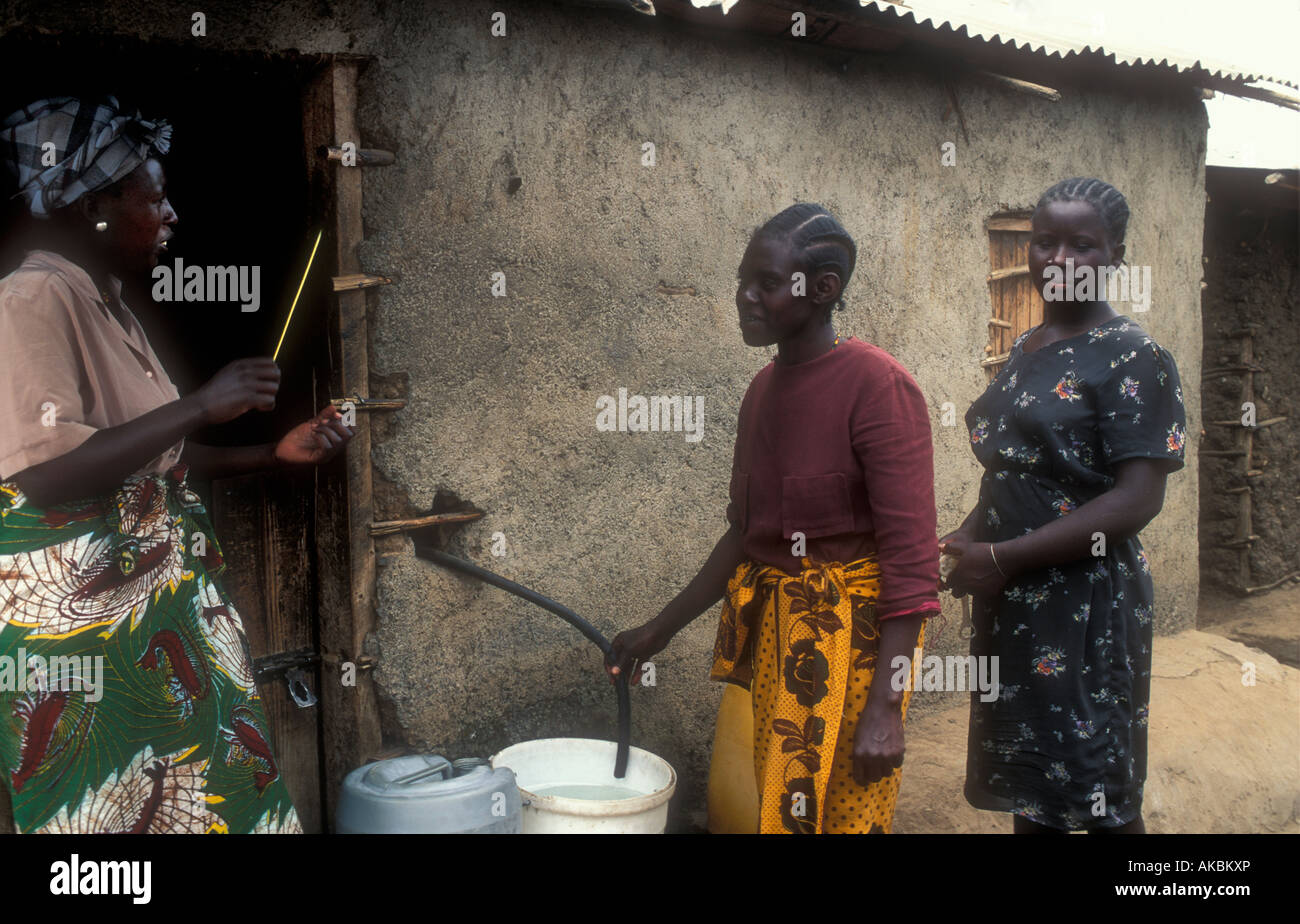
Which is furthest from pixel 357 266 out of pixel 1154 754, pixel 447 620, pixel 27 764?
pixel 1154 754

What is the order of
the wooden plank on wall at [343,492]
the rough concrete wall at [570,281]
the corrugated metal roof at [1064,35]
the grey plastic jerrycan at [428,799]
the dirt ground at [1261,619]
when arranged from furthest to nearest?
the dirt ground at [1261,619]
the corrugated metal roof at [1064,35]
the rough concrete wall at [570,281]
the wooden plank on wall at [343,492]
the grey plastic jerrycan at [428,799]

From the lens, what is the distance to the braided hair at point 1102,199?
2553 millimetres

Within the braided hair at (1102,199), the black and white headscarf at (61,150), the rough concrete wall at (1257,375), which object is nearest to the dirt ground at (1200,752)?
the rough concrete wall at (1257,375)

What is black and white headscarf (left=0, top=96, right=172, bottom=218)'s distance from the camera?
2143mm

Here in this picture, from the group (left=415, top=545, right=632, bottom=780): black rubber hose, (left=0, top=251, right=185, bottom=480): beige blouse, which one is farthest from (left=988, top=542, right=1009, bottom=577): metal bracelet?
(left=0, top=251, right=185, bottom=480): beige blouse

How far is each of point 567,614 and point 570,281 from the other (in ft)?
3.64

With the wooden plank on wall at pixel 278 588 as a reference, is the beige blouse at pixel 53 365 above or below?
above

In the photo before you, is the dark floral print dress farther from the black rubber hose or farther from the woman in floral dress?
the black rubber hose

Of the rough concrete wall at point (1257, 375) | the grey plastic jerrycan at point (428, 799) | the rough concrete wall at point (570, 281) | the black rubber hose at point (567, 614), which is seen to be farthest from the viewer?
the rough concrete wall at point (1257, 375)

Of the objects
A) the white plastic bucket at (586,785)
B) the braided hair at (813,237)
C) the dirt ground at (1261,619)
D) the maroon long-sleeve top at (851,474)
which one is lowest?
the dirt ground at (1261,619)

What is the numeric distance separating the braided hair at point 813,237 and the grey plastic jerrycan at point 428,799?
1.40m

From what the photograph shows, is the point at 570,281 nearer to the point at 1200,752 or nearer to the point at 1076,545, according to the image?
the point at 1076,545

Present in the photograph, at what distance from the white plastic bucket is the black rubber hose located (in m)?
0.05

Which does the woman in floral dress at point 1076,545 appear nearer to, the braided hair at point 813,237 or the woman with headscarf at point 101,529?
the braided hair at point 813,237
